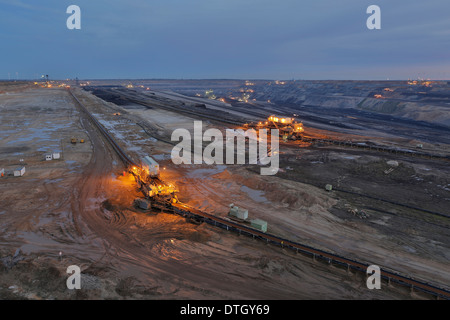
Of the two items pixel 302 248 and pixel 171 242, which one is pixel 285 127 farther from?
pixel 171 242

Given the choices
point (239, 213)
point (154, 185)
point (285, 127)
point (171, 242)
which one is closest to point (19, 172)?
point (154, 185)

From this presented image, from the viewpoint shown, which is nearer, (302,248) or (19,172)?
(302,248)

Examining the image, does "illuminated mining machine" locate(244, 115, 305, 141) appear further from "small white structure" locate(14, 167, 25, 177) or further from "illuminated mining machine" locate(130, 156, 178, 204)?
"small white structure" locate(14, 167, 25, 177)

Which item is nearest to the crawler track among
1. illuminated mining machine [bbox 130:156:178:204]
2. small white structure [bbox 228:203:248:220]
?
illuminated mining machine [bbox 130:156:178:204]

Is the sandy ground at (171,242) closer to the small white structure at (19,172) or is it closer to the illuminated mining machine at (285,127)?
the small white structure at (19,172)
